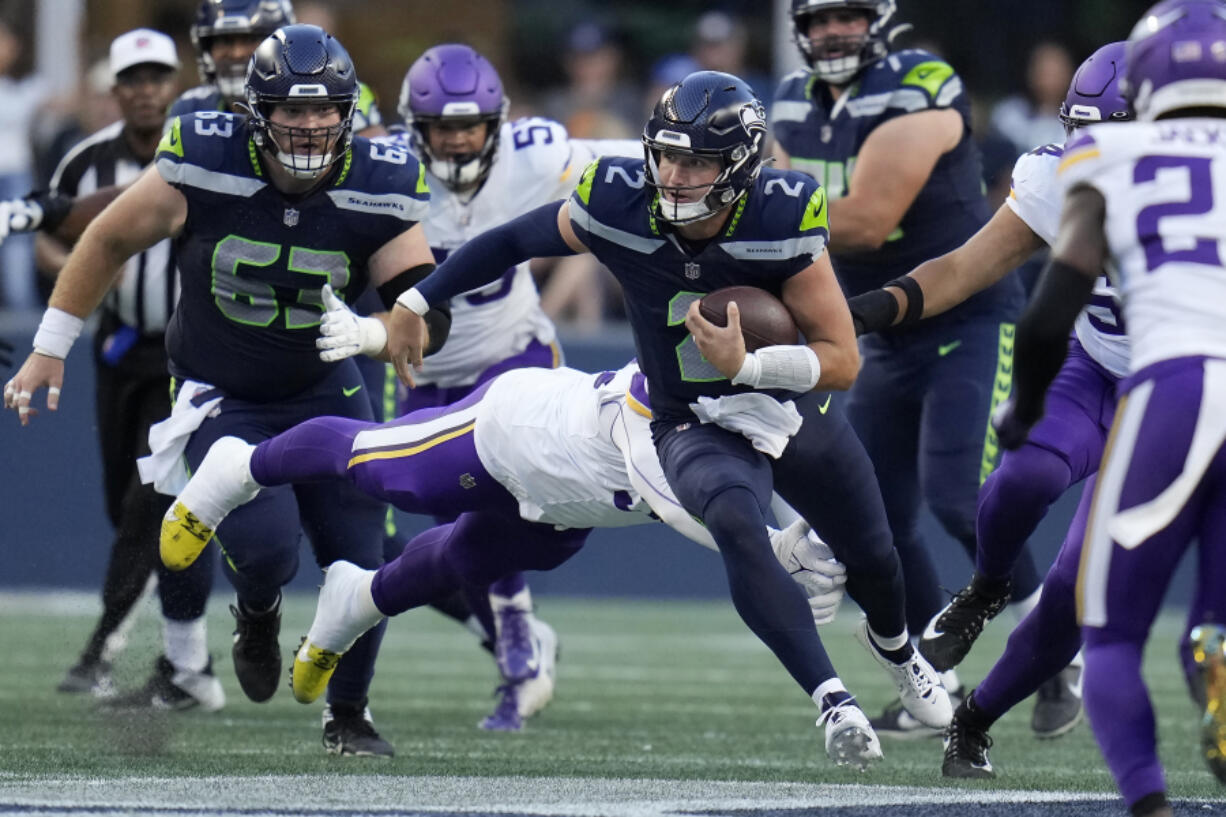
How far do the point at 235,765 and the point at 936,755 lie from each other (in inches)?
77.5

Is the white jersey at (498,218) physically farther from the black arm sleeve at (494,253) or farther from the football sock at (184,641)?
the black arm sleeve at (494,253)

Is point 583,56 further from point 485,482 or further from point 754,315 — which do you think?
point 754,315

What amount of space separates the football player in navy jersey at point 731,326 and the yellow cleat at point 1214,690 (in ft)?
3.41

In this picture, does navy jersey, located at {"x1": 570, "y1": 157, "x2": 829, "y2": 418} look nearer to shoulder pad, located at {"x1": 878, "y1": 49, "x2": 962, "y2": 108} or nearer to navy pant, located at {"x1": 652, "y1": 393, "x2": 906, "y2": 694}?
navy pant, located at {"x1": 652, "y1": 393, "x2": 906, "y2": 694}

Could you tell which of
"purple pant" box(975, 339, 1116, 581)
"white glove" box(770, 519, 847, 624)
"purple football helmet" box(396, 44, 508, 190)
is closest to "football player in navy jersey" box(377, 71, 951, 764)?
"white glove" box(770, 519, 847, 624)

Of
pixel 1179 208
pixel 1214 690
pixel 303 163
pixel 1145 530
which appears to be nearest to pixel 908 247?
pixel 303 163

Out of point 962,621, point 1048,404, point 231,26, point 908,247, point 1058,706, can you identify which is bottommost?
point 1058,706

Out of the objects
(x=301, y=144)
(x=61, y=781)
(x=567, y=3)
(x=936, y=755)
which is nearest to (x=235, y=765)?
(x=61, y=781)

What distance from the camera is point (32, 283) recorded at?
10.7 metres

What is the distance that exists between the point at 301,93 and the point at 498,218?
137 centimetres

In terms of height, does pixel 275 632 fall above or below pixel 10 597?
above

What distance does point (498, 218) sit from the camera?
6418mm

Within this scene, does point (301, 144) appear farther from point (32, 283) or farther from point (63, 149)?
point (32, 283)

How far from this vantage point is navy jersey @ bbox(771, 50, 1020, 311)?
6.19 m
